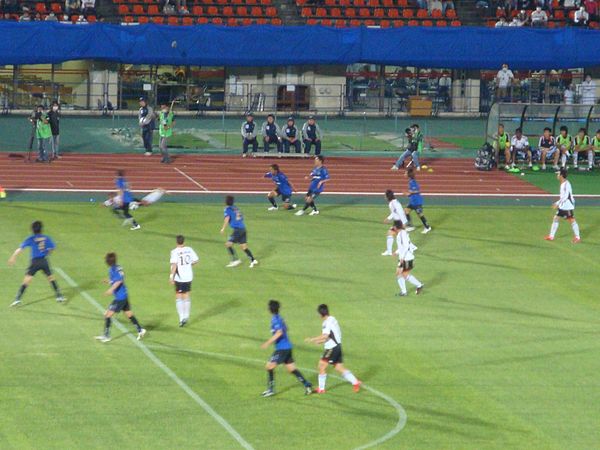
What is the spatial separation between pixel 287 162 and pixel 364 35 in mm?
13968

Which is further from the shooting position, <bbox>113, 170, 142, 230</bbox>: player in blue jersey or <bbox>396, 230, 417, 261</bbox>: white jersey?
<bbox>113, 170, 142, 230</bbox>: player in blue jersey

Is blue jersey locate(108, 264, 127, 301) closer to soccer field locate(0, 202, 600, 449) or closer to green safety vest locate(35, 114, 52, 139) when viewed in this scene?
soccer field locate(0, 202, 600, 449)

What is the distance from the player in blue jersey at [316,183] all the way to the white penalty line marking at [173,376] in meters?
10.3

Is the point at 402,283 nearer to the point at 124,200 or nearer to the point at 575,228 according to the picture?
the point at 575,228

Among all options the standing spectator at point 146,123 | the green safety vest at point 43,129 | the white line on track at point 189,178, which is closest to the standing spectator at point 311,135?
the white line on track at point 189,178

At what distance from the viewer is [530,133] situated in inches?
2363

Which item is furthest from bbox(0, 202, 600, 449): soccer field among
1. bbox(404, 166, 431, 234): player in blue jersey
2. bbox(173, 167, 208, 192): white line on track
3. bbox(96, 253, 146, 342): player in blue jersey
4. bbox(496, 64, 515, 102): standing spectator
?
bbox(496, 64, 515, 102): standing spectator

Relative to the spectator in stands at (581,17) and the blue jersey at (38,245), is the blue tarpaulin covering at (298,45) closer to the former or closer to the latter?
the spectator in stands at (581,17)

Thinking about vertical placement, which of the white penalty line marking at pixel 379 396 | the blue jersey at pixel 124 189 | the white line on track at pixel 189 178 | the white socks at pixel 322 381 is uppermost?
the blue jersey at pixel 124 189

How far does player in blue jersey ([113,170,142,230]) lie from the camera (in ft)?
131

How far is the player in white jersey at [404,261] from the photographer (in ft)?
107

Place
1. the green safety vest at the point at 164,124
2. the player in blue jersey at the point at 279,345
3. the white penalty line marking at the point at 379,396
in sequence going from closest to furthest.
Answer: the white penalty line marking at the point at 379,396
the player in blue jersey at the point at 279,345
the green safety vest at the point at 164,124

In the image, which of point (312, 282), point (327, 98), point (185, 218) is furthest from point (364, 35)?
point (312, 282)

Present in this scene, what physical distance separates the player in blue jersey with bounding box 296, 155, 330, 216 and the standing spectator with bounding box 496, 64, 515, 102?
23978 millimetres
